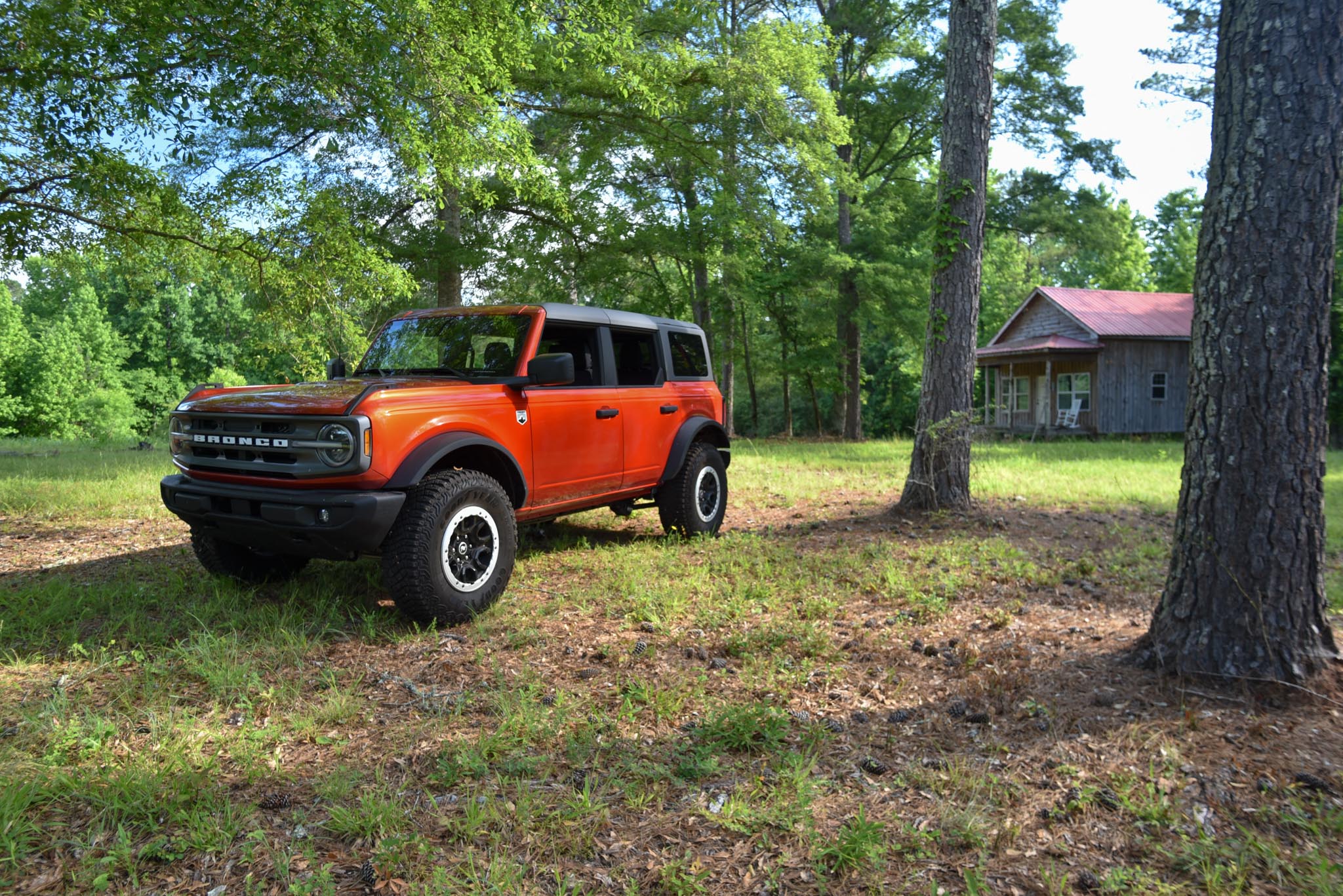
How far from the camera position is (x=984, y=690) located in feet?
13.1

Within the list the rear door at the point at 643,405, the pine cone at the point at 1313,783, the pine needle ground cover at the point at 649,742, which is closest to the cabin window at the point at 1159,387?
the pine needle ground cover at the point at 649,742

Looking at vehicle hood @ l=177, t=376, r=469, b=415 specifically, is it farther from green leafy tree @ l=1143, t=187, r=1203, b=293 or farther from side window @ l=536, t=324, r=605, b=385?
green leafy tree @ l=1143, t=187, r=1203, b=293

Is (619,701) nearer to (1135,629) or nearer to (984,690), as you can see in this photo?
(984,690)

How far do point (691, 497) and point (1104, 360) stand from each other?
24.7 m

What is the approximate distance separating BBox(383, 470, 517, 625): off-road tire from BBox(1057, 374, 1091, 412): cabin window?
2750 cm

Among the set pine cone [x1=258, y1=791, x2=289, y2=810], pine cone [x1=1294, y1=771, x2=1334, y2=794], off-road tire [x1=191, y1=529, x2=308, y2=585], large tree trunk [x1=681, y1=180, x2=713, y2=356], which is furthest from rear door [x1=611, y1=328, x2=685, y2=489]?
large tree trunk [x1=681, y1=180, x2=713, y2=356]

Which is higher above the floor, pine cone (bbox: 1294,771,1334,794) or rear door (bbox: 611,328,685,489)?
rear door (bbox: 611,328,685,489)

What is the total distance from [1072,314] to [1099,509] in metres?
20.9

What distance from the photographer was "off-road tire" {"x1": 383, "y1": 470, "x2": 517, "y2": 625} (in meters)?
4.71

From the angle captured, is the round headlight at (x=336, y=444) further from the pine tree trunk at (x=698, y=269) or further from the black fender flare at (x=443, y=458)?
the pine tree trunk at (x=698, y=269)

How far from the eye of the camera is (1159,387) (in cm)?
2781

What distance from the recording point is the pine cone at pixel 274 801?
3033 mm

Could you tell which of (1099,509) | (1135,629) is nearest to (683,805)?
(1135,629)

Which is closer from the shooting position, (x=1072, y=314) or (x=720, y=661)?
(x=720, y=661)
